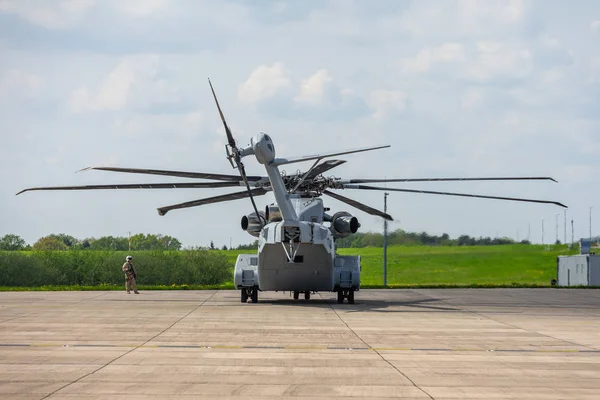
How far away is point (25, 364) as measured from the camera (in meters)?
14.5

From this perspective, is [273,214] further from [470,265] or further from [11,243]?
[11,243]

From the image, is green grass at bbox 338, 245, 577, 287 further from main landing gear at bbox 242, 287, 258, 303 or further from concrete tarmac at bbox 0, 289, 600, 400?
concrete tarmac at bbox 0, 289, 600, 400

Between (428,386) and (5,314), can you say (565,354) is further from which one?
(5,314)

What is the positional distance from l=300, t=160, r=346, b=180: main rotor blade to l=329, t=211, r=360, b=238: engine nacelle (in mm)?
2048

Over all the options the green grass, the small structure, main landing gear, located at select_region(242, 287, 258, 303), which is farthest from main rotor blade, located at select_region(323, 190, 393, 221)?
the small structure

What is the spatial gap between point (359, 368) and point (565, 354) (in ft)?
14.8

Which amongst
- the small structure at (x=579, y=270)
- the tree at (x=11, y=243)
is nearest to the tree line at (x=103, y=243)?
the tree at (x=11, y=243)

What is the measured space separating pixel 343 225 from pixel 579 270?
29.6 metres

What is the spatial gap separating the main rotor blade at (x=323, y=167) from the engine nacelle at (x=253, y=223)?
2524mm

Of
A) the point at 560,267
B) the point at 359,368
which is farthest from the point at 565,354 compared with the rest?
the point at 560,267

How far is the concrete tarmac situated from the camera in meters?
12.2

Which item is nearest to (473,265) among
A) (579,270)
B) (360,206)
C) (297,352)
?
(579,270)

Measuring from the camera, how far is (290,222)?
2925cm

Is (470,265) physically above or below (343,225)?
below
